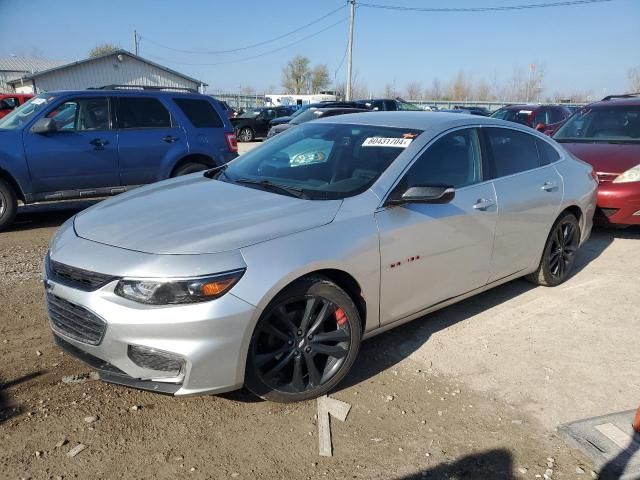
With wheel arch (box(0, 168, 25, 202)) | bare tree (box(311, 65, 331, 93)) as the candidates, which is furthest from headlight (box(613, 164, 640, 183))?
bare tree (box(311, 65, 331, 93))

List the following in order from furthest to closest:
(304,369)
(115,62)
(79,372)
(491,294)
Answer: (115,62)
(491,294)
(79,372)
(304,369)

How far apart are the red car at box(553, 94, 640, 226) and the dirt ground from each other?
2.59m

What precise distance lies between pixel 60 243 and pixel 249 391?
55.5 inches

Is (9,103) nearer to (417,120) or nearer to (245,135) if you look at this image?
(245,135)

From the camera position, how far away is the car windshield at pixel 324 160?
3.53 metres

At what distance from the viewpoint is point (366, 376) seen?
346cm

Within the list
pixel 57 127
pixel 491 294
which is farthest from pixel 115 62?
pixel 491 294

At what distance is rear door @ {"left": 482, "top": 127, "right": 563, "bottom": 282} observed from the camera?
421cm

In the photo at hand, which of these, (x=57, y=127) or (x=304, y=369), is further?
(x=57, y=127)

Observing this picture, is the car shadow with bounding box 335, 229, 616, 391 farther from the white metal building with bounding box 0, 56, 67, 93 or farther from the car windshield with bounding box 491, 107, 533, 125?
the white metal building with bounding box 0, 56, 67, 93

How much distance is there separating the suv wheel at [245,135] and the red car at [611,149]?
1733 centimetres

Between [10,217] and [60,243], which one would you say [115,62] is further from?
[60,243]

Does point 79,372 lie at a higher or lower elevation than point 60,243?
lower

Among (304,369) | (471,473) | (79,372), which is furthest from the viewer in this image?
(79,372)
